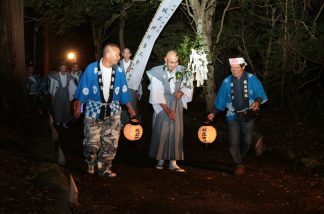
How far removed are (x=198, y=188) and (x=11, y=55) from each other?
8.24 metres

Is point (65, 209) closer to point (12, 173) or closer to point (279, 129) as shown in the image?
point (12, 173)

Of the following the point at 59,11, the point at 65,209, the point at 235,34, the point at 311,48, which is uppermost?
the point at 59,11

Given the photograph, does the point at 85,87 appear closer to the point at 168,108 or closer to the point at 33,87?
the point at 168,108

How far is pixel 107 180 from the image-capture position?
8031mm

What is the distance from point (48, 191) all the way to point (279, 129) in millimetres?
7695

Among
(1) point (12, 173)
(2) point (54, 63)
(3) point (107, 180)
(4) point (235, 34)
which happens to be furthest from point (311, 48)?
(2) point (54, 63)

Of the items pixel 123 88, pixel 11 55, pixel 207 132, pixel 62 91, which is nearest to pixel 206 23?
pixel 62 91

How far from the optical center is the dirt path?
6.87m

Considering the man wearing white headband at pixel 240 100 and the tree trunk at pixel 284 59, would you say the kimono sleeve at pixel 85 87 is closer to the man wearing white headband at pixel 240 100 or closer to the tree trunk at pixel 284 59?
the man wearing white headband at pixel 240 100

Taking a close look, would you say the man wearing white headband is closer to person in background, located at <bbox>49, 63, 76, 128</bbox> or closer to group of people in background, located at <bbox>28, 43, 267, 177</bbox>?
group of people in background, located at <bbox>28, 43, 267, 177</bbox>

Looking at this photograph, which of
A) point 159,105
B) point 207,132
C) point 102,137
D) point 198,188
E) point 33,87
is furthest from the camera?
point 33,87

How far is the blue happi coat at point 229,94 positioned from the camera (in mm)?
8930

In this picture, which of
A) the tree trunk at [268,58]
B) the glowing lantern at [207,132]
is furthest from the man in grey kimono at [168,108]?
the tree trunk at [268,58]

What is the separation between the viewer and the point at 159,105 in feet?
30.3
